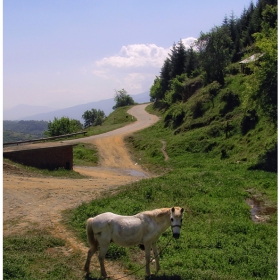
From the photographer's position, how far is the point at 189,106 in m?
45.1

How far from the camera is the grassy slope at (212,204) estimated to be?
1038 cm

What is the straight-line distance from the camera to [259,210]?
Result: 663 inches

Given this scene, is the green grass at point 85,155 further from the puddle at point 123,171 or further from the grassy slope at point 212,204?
the grassy slope at point 212,204

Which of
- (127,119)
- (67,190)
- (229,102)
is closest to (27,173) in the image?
(67,190)

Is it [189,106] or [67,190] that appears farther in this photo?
[189,106]

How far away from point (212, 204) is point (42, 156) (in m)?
15.8

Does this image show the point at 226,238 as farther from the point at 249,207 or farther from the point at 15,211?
the point at 15,211

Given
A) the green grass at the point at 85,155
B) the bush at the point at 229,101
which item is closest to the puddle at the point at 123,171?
the green grass at the point at 85,155

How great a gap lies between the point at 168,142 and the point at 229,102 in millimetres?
8138

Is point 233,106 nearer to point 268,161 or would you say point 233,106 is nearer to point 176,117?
point 176,117

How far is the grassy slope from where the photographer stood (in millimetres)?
10375

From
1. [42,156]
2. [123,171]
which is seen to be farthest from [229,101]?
[42,156]

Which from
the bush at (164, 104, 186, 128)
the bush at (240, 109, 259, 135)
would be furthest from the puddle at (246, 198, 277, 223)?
the bush at (164, 104, 186, 128)

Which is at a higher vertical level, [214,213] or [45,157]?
[45,157]
